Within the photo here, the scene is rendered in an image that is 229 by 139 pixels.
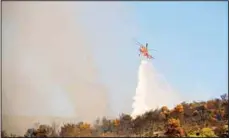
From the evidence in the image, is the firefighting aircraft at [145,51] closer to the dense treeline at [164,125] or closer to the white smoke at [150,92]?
the white smoke at [150,92]

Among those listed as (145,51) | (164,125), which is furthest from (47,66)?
(164,125)

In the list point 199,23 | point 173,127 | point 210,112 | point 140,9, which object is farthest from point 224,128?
point 140,9

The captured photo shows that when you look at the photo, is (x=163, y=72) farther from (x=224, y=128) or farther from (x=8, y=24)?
(x=8, y=24)

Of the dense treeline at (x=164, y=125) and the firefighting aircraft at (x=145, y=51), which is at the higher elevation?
the firefighting aircraft at (x=145, y=51)

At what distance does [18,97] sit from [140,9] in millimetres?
1211

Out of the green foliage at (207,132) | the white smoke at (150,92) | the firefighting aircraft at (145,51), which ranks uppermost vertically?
the firefighting aircraft at (145,51)

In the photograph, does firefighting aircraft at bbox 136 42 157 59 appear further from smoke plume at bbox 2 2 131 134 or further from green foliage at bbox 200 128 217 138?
green foliage at bbox 200 128 217 138

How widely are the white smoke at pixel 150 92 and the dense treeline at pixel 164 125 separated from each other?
0.16 ft

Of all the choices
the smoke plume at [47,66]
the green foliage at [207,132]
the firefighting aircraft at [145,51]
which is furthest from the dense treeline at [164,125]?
the firefighting aircraft at [145,51]

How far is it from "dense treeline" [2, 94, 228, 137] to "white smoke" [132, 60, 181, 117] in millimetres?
48

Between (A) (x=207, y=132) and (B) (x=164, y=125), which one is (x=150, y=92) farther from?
(A) (x=207, y=132)

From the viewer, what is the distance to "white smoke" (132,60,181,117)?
2.41m

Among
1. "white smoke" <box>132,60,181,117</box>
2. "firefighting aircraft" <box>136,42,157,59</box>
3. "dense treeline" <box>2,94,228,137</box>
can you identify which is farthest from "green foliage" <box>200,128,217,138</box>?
"firefighting aircraft" <box>136,42,157,59</box>

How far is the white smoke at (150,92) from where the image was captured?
241 cm
